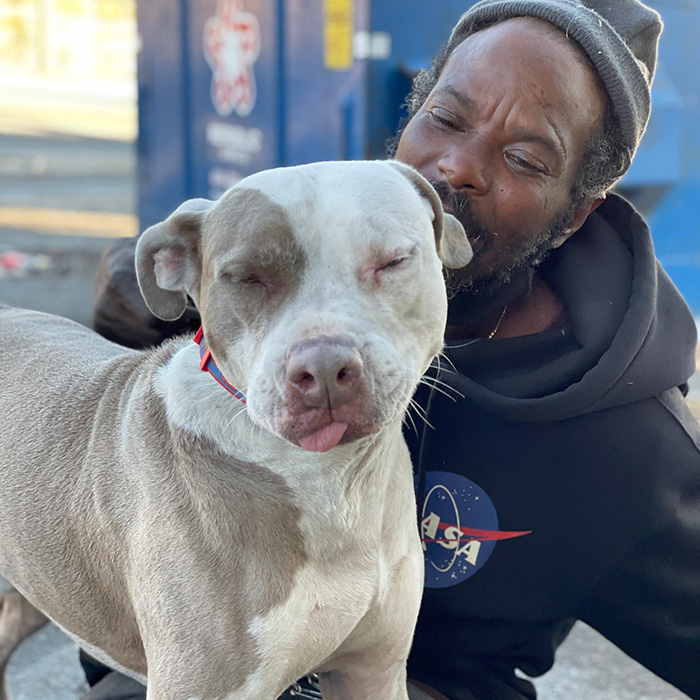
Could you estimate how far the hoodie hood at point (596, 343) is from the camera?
7.78 feet

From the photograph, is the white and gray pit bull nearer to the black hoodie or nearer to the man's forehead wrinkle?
Result: the black hoodie

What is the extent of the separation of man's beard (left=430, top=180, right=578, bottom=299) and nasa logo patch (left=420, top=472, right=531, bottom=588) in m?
0.43

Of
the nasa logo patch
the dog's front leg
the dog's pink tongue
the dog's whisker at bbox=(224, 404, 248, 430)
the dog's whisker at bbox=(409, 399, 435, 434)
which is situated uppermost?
the dog's pink tongue

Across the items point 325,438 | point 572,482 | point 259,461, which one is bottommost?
point 572,482

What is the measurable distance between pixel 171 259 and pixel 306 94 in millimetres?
3935

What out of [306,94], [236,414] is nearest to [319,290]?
[236,414]

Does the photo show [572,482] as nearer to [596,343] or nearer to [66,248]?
[596,343]

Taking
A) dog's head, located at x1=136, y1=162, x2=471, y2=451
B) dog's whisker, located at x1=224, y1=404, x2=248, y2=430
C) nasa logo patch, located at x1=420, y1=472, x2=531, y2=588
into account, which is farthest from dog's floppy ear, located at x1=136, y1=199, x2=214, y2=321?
nasa logo patch, located at x1=420, y1=472, x2=531, y2=588

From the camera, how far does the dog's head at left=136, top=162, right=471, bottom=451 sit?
1.71 metres

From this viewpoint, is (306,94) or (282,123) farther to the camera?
(282,123)

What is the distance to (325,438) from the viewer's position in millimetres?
1751

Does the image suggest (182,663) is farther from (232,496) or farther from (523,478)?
(523,478)

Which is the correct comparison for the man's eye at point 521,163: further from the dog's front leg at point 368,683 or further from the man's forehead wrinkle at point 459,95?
the dog's front leg at point 368,683

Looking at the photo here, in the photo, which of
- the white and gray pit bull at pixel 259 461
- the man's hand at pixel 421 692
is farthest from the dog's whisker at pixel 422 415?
the man's hand at pixel 421 692
